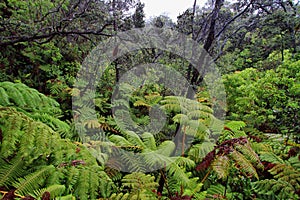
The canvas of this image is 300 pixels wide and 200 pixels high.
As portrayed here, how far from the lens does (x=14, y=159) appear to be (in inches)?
56.0

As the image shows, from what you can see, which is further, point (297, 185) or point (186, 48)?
point (186, 48)

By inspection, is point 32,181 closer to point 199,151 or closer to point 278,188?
point 199,151

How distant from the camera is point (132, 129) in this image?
141 inches

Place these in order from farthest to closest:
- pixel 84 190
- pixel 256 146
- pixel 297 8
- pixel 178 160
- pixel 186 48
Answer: pixel 297 8, pixel 186 48, pixel 256 146, pixel 178 160, pixel 84 190

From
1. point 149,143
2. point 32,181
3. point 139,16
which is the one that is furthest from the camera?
point 139,16

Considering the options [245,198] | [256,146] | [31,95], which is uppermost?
[31,95]

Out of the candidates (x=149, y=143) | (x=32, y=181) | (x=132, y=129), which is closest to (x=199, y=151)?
(x=149, y=143)

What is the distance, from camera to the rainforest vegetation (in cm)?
136

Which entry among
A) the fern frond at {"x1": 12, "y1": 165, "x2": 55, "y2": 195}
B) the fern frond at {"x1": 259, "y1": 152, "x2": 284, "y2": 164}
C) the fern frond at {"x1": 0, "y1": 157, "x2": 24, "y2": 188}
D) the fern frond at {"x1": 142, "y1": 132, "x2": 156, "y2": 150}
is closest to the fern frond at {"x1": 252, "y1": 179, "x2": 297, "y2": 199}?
the fern frond at {"x1": 259, "y1": 152, "x2": 284, "y2": 164}

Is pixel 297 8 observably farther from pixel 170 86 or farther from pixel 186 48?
pixel 170 86

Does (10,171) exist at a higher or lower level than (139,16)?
lower

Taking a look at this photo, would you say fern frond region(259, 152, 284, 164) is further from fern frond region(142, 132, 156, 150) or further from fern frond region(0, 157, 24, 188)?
fern frond region(0, 157, 24, 188)

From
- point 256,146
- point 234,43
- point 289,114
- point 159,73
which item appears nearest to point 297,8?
point 234,43

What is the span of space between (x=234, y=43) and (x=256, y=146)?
1011 cm
